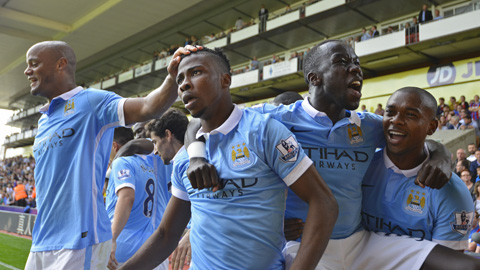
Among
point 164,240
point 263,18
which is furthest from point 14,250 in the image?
point 263,18

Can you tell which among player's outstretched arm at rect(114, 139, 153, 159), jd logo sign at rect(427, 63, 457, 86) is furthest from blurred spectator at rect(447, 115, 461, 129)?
player's outstretched arm at rect(114, 139, 153, 159)

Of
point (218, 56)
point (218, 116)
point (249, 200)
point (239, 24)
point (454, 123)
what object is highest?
point (239, 24)

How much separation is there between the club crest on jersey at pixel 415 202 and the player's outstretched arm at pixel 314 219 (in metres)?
0.84

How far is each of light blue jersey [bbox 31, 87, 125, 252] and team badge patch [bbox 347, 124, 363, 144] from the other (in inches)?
53.1

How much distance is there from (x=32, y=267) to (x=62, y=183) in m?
0.50

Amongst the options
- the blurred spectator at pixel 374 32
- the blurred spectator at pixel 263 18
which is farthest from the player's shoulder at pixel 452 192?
the blurred spectator at pixel 263 18

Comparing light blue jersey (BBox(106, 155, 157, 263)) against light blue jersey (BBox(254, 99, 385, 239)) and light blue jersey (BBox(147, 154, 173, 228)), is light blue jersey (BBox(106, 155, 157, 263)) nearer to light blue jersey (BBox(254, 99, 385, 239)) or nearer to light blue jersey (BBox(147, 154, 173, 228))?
light blue jersey (BBox(147, 154, 173, 228))

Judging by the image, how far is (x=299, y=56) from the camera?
23.1m

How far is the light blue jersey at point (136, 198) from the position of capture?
343 centimetres

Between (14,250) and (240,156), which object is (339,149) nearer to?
(240,156)

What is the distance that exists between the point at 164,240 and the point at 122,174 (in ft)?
4.95

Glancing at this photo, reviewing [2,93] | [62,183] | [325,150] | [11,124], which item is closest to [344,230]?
[325,150]

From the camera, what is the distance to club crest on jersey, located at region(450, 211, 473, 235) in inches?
85.8

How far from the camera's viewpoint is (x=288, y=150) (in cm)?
165
